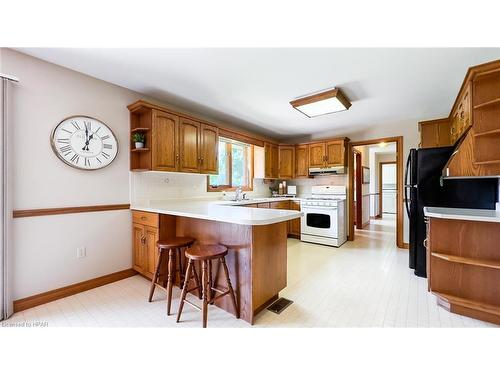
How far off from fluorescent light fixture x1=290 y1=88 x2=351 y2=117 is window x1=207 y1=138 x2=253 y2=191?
1601 mm

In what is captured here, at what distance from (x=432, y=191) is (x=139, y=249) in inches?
142

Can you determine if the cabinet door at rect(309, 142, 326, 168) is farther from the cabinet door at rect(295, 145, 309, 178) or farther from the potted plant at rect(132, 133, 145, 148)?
the potted plant at rect(132, 133, 145, 148)

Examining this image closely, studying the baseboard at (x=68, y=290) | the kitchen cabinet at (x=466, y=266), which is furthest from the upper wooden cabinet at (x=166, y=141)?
the kitchen cabinet at (x=466, y=266)

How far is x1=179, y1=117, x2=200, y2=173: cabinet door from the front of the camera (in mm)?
2902

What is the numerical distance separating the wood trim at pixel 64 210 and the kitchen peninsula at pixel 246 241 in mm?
509

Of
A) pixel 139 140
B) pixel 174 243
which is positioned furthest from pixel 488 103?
pixel 139 140

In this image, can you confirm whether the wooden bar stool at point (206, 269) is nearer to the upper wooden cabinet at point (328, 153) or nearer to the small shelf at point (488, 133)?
the small shelf at point (488, 133)

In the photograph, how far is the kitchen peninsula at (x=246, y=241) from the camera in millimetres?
1698

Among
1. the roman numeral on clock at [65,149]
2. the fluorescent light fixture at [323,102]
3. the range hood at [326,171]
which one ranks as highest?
the fluorescent light fixture at [323,102]

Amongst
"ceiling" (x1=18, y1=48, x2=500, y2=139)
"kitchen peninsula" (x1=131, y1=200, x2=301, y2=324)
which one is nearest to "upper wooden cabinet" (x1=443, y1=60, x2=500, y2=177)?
"ceiling" (x1=18, y1=48, x2=500, y2=139)

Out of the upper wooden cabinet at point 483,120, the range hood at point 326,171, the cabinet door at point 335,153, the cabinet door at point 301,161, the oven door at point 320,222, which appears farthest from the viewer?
the cabinet door at point 301,161
